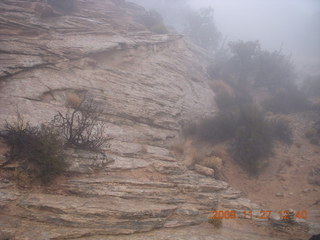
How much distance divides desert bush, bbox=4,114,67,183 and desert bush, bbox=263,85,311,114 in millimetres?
15448

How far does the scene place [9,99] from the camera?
20.9 feet

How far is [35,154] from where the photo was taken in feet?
14.5

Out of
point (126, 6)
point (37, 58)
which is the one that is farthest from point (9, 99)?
point (126, 6)

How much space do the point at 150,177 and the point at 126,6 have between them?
2319 centimetres

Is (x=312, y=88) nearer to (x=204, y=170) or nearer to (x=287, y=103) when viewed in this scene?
(x=287, y=103)

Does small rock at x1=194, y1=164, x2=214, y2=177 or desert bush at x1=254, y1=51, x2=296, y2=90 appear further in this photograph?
desert bush at x1=254, y1=51, x2=296, y2=90

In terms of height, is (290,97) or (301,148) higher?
(290,97)

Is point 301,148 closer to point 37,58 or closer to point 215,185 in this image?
point 215,185

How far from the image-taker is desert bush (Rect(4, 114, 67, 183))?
430 centimetres

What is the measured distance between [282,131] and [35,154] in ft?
39.9

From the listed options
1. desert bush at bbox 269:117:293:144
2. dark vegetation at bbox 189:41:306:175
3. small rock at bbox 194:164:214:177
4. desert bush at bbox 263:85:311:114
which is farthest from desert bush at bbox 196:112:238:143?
desert bush at bbox 263:85:311:114
